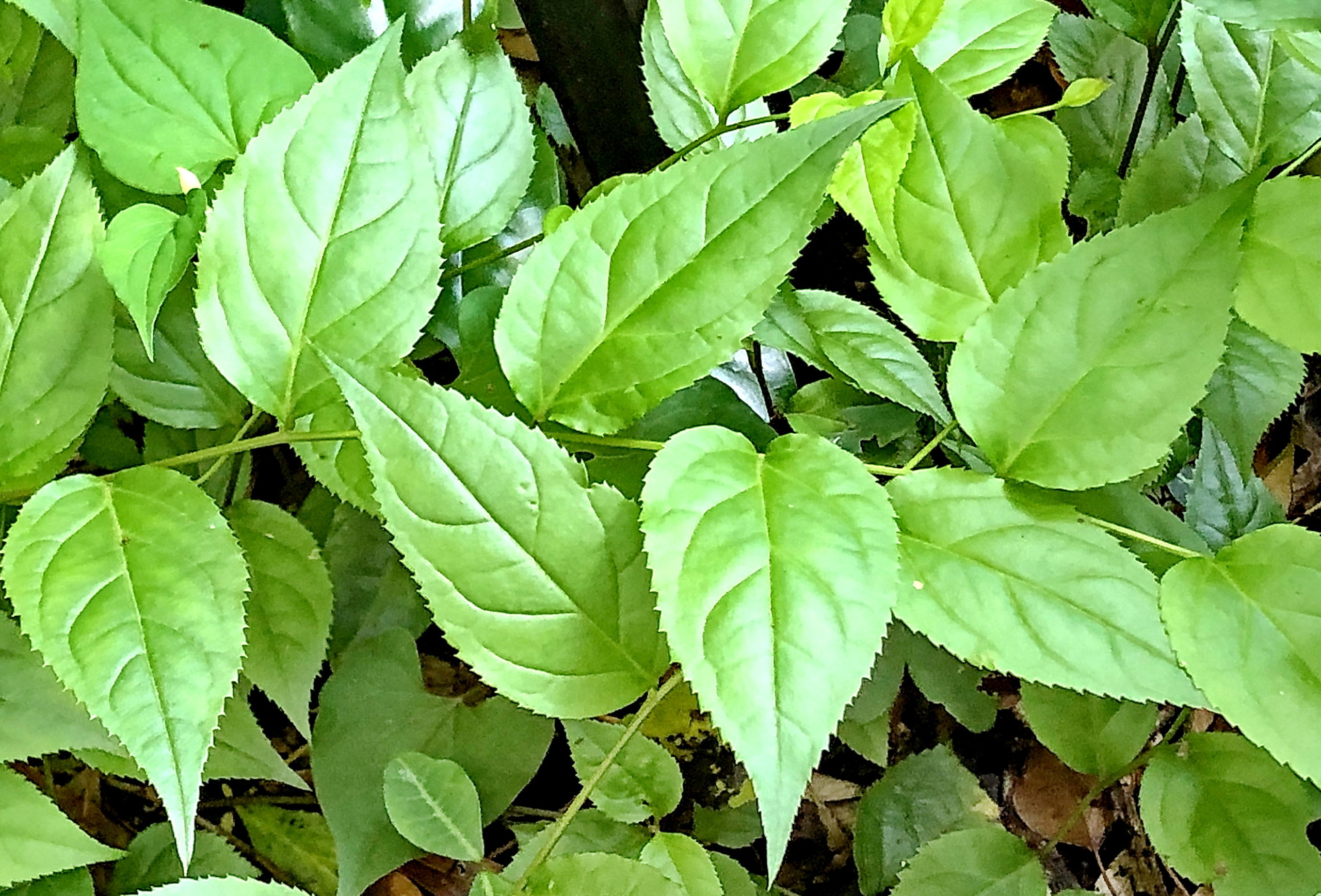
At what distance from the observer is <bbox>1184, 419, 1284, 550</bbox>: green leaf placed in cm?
80

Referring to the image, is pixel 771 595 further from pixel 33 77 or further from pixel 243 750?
pixel 33 77

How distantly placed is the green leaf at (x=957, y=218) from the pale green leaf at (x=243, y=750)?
562mm

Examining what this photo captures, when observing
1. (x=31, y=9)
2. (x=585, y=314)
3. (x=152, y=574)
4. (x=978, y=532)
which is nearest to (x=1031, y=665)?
(x=978, y=532)

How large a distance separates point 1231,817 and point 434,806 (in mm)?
621

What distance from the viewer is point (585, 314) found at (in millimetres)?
523

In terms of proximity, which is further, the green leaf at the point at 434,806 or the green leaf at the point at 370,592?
the green leaf at the point at 370,592

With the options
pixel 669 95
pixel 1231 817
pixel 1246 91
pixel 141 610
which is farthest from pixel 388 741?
pixel 1246 91

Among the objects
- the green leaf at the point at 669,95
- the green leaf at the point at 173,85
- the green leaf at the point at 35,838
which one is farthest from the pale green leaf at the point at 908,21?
the green leaf at the point at 35,838

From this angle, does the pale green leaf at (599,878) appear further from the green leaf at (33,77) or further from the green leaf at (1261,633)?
the green leaf at (33,77)

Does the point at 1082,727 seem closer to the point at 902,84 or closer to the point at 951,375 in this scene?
the point at 951,375

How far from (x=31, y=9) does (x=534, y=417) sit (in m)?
0.40

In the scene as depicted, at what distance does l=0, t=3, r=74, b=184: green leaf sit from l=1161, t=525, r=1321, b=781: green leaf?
84 centimetres

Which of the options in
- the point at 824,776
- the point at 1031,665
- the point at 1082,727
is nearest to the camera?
the point at 1031,665

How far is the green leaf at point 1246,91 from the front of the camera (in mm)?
667
